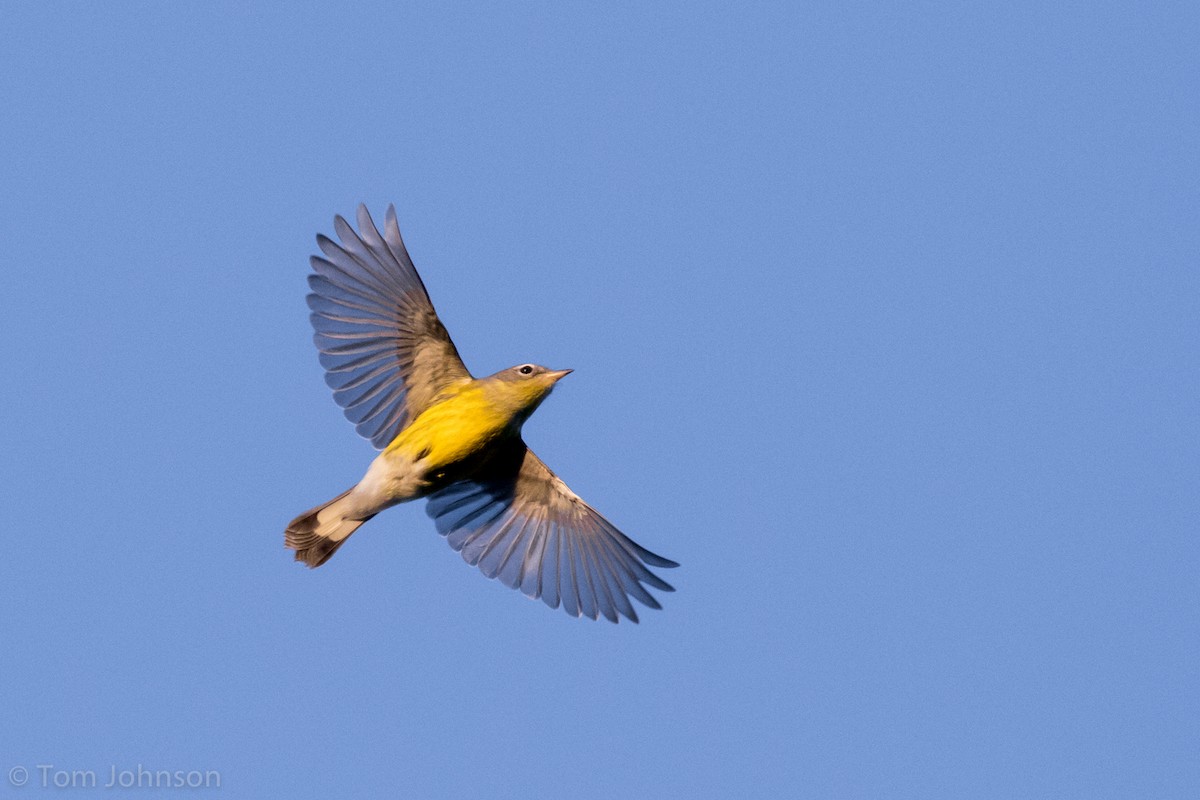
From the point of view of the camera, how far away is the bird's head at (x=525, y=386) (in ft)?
46.8

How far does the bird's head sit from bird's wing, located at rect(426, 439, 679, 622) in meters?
0.85

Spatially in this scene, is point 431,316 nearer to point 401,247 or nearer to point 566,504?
point 401,247

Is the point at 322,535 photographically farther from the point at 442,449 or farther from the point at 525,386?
the point at 525,386

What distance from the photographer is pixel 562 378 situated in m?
14.3

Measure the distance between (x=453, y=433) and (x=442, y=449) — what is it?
0.50ft

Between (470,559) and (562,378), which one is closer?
(562,378)

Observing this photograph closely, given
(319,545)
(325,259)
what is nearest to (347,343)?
(325,259)

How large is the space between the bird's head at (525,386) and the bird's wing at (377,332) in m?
0.63

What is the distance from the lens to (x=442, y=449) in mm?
14289

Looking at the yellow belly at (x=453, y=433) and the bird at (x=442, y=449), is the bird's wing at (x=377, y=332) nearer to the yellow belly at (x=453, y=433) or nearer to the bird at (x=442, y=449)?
the bird at (x=442, y=449)

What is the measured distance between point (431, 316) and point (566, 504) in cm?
204

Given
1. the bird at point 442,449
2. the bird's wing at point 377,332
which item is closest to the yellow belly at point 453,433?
the bird at point 442,449

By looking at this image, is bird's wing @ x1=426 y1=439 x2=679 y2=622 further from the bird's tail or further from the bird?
the bird's tail

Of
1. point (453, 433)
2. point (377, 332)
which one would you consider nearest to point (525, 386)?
point (453, 433)
